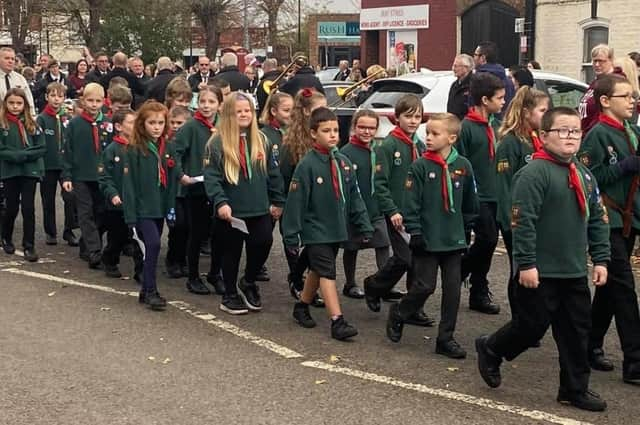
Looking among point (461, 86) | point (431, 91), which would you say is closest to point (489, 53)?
point (461, 86)

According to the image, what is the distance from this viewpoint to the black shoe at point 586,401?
5.68m

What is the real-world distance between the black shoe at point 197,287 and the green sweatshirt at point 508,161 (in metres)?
2.84

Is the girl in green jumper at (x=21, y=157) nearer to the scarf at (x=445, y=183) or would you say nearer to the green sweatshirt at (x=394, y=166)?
the green sweatshirt at (x=394, y=166)

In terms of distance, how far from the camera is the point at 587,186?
19.0ft

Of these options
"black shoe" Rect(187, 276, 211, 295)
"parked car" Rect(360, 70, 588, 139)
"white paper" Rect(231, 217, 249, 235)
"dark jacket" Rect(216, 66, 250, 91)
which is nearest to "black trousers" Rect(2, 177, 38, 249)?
"black shoe" Rect(187, 276, 211, 295)

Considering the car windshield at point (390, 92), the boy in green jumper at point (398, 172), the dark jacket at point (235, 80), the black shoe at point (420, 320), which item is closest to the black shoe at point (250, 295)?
the boy in green jumper at point (398, 172)

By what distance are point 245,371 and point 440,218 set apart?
1.68 meters

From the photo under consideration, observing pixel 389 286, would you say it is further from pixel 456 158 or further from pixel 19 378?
pixel 19 378

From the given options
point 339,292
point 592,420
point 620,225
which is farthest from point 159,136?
point 592,420

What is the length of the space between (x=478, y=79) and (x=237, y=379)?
3.09 m

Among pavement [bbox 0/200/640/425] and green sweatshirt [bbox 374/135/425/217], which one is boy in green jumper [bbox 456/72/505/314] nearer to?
green sweatshirt [bbox 374/135/425/217]

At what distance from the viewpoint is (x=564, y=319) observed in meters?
5.79

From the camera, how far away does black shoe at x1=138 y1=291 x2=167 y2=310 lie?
A: 26.7 feet

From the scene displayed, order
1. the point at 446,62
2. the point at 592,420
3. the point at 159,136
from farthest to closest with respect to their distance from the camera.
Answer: the point at 446,62
the point at 159,136
the point at 592,420
